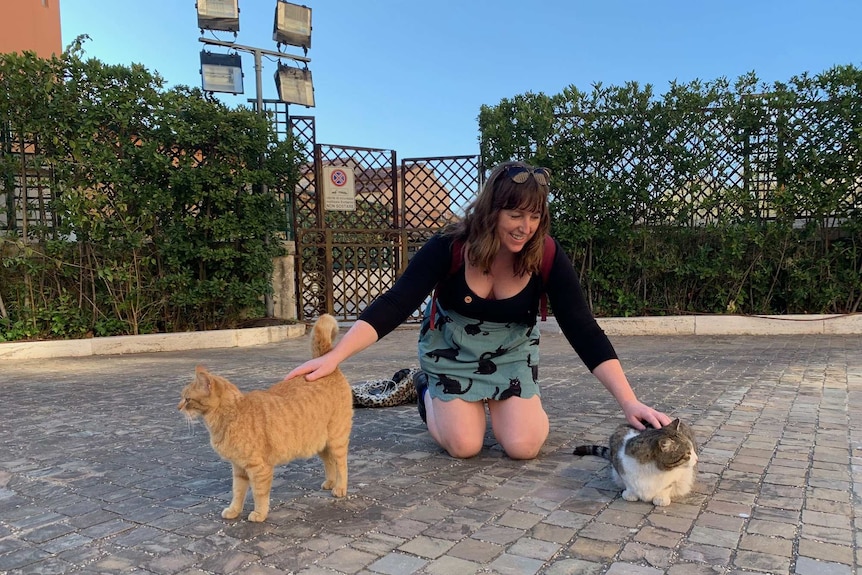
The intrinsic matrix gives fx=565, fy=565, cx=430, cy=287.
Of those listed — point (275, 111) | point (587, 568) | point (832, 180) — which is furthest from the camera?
point (275, 111)

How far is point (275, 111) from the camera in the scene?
32.8 feet

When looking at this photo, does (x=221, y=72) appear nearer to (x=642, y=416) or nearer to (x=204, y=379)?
(x=204, y=379)

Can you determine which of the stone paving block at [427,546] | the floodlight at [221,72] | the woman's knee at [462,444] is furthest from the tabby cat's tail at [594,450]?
the floodlight at [221,72]

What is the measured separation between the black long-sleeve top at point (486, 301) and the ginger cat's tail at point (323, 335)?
0.28m

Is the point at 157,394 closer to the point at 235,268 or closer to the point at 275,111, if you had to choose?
the point at 235,268

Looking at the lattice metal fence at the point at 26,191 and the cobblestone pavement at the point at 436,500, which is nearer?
the cobblestone pavement at the point at 436,500

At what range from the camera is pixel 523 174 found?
2.96 m

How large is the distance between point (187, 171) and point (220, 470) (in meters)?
6.25

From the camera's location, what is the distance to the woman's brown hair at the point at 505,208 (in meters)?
2.95

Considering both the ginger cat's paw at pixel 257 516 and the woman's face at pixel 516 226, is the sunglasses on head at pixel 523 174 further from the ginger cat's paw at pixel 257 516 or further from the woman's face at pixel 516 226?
the ginger cat's paw at pixel 257 516

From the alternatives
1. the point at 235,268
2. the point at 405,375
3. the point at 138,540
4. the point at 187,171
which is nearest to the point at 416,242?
the point at 235,268

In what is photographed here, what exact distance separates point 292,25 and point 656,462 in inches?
399

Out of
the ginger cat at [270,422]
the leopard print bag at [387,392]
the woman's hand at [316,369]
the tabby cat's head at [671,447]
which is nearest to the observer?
the ginger cat at [270,422]

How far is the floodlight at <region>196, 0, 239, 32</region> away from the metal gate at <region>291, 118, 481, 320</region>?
6.35 feet
